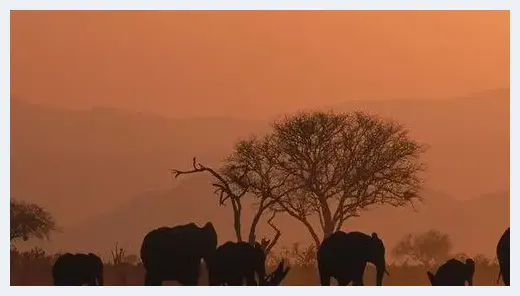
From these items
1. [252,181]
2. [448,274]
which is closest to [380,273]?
[448,274]

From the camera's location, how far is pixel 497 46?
28.2 feet

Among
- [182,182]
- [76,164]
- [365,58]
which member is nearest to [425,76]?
[365,58]

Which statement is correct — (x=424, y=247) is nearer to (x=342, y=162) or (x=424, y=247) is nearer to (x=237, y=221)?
(x=342, y=162)

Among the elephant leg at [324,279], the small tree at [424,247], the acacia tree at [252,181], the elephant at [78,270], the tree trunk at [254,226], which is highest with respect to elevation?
the acacia tree at [252,181]

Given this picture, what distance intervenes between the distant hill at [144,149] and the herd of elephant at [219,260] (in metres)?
0.28

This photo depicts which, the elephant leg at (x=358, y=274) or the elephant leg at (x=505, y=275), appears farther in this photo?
the elephant leg at (x=505, y=275)

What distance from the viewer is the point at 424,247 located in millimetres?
8383

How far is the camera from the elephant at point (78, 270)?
8430 mm

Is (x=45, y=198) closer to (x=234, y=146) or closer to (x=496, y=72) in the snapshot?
(x=234, y=146)

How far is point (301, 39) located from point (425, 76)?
118 cm

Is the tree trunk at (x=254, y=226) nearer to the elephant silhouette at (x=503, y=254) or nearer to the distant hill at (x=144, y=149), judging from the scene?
the distant hill at (x=144, y=149)

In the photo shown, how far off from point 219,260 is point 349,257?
1165 millimetres

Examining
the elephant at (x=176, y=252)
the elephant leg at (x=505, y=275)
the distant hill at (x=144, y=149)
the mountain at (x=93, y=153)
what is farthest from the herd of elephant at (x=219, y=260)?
the mountain at (x=93, y=153)

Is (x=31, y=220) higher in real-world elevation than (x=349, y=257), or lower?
higher
